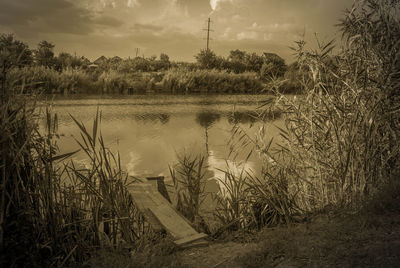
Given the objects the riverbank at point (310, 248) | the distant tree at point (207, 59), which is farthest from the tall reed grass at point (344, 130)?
the distant tree at point (207, 59)

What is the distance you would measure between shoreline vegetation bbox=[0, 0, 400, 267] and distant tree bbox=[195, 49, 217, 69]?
26230 millimetres

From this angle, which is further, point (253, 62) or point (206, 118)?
point (253, 62)

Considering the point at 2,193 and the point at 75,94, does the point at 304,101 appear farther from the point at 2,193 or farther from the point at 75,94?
the point at 75,94

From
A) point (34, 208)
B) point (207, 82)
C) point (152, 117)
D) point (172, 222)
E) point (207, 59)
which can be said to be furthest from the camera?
point (207, 59)

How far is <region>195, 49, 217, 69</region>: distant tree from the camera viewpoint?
30716mm

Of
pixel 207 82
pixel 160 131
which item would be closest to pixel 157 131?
pixel 160 131

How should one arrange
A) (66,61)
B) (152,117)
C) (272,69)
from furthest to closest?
(66,61) → (272,69) → (152,117)

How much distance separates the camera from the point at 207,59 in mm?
31344

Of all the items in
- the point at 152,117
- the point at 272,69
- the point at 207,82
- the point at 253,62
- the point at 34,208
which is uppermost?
the point at 253,62

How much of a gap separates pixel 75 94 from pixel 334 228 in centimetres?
1652

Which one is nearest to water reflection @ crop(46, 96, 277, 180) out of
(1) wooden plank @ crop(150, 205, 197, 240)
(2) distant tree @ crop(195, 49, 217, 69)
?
(1) wooden plank @ crop(150, 205, 197, 240)

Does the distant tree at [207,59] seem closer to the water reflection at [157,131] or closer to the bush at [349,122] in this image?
the water reflection at [157,131]

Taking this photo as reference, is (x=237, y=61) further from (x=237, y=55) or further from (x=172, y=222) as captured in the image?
(x=172, y=222)

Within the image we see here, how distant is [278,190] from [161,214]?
58.0 inches
